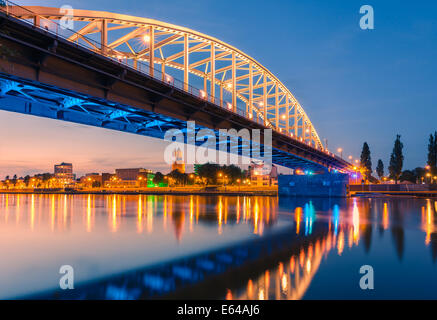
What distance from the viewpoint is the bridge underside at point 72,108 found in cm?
1712

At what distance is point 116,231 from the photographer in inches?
723

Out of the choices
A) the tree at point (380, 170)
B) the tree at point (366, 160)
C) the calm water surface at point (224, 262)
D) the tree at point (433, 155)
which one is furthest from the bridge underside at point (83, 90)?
the tree at point (380, 170)

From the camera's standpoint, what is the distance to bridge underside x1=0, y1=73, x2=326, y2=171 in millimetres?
17116

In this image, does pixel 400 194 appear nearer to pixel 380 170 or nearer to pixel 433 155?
pixel 433 155

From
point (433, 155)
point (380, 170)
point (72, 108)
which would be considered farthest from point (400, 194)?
point (380, 170)

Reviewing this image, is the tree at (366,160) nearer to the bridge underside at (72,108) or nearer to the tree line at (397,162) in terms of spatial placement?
the tree line at (397,162)

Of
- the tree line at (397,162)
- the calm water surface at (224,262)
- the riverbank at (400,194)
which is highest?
the tree line at (397,162)

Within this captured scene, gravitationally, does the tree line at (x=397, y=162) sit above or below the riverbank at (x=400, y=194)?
above

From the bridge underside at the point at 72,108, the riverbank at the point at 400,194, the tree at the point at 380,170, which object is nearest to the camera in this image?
the bridge underside at the point at 72,108

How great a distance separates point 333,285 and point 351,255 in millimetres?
4035

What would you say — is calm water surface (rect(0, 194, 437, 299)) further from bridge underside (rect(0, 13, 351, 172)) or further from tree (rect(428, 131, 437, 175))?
tree (rect(428, 131, 437, 175))

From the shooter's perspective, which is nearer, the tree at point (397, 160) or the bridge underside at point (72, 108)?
the bridge underside at point (72, 108)

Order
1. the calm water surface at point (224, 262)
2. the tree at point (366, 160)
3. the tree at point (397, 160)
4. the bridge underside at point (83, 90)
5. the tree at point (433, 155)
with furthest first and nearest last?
the tree at point (366, 160), the tree at point (397, 160), the tree at point (433, 155), the bridge underside at point (83, 90), the calm water surface at point (224, 262)
